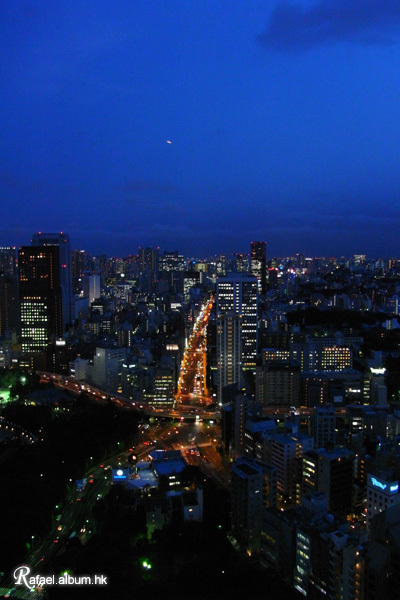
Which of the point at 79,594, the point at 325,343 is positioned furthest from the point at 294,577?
the point at 325,343

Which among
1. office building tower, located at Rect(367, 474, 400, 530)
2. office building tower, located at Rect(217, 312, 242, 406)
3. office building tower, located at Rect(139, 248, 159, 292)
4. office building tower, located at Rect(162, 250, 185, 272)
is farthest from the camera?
office building tower, located at Rect(162, 250, 185, 272)

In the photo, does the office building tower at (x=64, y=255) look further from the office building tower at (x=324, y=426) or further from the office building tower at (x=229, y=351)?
the office building tower at (x=324, y=426)

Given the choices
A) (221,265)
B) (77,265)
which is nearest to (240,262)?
(221,265)

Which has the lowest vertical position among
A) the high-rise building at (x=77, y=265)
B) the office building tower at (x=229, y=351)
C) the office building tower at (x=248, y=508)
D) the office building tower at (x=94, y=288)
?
the office building tower at (x=248, y=508)

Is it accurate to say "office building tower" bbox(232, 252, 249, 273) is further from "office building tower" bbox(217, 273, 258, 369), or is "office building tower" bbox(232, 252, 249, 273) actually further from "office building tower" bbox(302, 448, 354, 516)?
"office building tower" bbox(302, 448, 354, 516)

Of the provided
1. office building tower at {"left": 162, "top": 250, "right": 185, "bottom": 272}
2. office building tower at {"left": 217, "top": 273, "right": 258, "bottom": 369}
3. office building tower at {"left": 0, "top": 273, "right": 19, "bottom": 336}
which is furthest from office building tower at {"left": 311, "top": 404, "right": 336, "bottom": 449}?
office building tower at {"left": 162, "top": 250, "right": 185, "bottom": 272}

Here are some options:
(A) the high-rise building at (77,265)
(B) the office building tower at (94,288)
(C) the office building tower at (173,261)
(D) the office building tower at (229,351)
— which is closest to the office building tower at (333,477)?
(D) the office building tower at (229,351)

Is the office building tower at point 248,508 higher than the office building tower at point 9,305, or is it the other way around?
the office building tower at point 9,305
